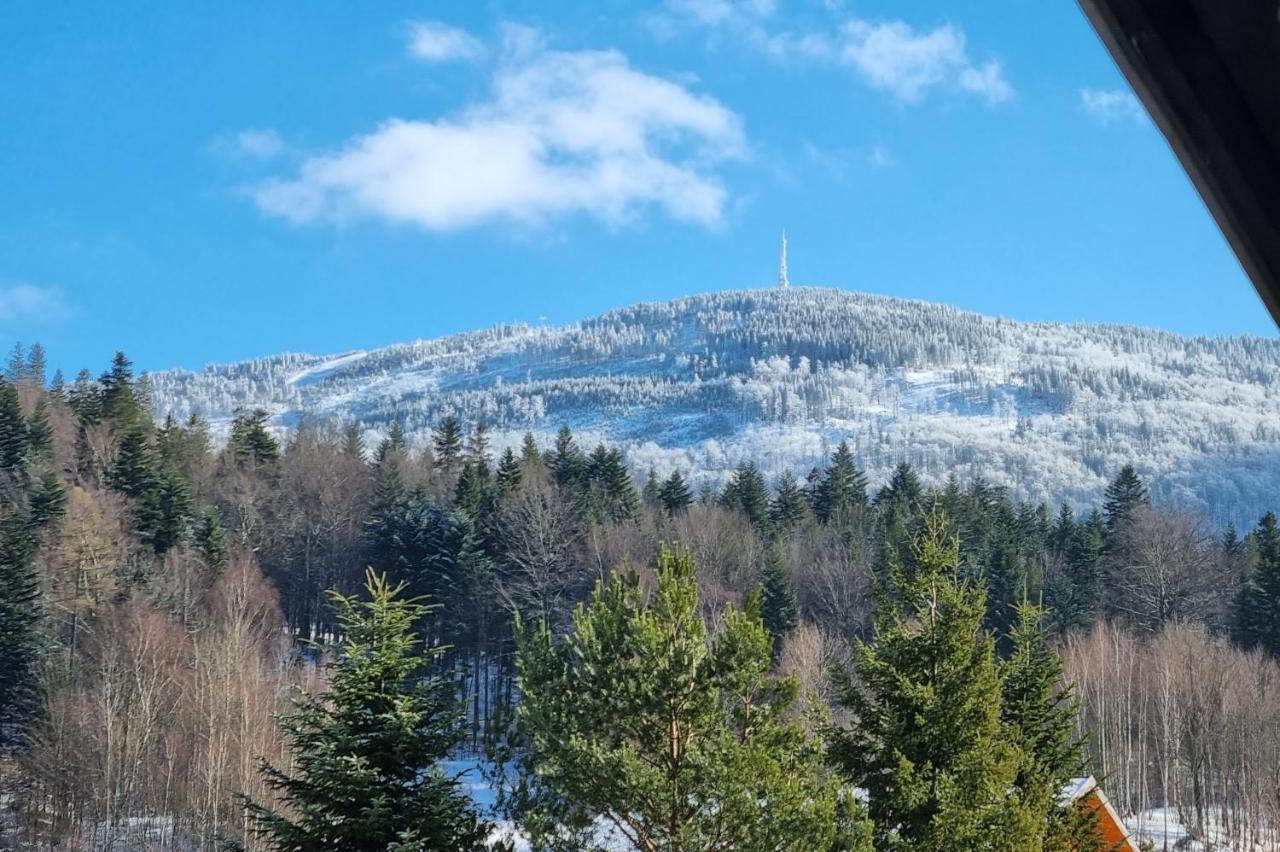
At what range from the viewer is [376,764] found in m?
13.7

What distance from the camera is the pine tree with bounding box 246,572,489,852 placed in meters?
13.4

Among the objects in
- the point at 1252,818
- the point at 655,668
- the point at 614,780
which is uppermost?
the point at 655,668

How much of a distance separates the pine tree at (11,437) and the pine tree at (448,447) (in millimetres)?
29053

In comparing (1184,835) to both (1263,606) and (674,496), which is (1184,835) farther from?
(674,496)

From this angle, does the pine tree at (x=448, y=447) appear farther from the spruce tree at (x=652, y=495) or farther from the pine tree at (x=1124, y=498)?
the pine tree at (x=1124, y=498)

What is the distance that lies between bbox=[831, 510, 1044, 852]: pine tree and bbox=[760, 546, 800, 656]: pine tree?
36473 mm

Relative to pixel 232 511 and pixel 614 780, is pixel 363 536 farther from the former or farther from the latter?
pixel 614 780

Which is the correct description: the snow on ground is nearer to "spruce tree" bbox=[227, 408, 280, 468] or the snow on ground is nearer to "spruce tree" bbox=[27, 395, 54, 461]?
"spruce tree" bbox=[27, 395, 54, 461]

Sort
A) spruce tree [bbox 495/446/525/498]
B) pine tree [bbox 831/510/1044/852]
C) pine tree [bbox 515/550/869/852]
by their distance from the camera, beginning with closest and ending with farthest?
pine tree [bbox 831/510/1044/852] → pine tree [bbox 515/550/869/852] → spruce tree [bbox 495/446/525/498]

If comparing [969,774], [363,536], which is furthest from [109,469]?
[969,774]

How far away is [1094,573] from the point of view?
5928 centimetres

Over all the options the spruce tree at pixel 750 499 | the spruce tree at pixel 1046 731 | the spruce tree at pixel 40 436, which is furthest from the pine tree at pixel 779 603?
the spruce tree at pixel 40 436

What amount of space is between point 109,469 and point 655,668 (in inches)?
1923

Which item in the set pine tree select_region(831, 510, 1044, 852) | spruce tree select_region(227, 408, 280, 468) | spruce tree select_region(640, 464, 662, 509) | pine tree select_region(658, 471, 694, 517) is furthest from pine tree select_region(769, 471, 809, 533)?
pine tree select_region(831, 510, 1044, 852)
